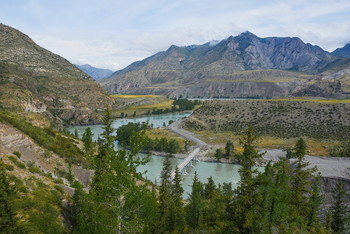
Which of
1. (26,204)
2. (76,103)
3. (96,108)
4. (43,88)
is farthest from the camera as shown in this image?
(96,108)

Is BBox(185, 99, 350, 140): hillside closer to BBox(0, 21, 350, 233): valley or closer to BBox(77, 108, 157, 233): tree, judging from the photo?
BBox(0, 21, 350, 233): valley

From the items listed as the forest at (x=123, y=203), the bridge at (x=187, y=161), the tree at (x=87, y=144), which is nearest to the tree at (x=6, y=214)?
the forest at (x=123, y=203)

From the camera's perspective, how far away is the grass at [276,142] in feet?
205

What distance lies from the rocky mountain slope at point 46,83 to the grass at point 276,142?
59679 millimetres

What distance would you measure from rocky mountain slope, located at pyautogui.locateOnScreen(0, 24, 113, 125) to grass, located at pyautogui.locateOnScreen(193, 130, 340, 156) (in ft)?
196

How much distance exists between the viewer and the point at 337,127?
7369 centimetres

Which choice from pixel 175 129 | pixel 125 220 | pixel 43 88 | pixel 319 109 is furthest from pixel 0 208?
pixel 43 88

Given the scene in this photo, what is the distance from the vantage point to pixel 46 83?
119 metres

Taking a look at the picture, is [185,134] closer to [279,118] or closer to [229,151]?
[229,151]

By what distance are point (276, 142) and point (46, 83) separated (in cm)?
10206

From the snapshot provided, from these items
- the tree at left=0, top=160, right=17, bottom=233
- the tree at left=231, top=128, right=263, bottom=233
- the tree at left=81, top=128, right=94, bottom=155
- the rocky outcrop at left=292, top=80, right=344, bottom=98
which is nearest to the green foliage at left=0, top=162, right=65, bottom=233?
the tree at left=0, top=160, right=17, bottom=233

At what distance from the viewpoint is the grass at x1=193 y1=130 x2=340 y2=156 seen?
62.5 meters

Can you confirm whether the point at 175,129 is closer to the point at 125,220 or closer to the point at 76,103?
the point at 76,103

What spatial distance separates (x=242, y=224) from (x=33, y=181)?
1057 centimetres
